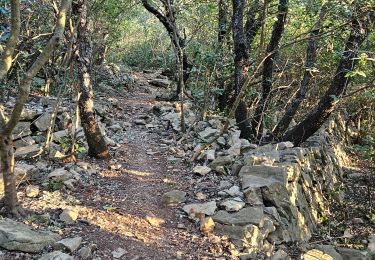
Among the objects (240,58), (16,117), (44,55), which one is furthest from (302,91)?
(16,117)

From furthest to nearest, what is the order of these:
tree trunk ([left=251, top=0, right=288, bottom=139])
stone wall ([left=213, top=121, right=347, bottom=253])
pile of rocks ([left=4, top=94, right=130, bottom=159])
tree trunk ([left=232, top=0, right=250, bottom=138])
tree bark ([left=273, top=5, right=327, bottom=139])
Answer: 1. tree bark ([left=273, top=5, right=327, bottom=139])
2. tree trunk ([left=251, top=0, right=288, bottom=139])
3. tree trunk ([left=232, top=0, right=250, bottom=138])
4. pile of rocks ([left=4, top=94, right=130, bottom=159])
5. stone wall ([left=213, top=121, right=347, bottom=253])

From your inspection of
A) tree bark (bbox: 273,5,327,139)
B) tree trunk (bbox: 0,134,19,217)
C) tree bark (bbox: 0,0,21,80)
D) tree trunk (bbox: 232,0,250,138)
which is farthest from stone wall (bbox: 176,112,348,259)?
tree bark (bbox: 0,0,21,80)

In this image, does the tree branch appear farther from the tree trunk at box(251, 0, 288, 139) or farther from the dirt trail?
the tree trunk at box(251, 0, 288, 139)

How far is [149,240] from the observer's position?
4.31m

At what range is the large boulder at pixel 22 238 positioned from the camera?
11.7 ft

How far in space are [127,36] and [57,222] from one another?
18.4 metres

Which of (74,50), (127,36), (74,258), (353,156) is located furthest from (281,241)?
(127,36)

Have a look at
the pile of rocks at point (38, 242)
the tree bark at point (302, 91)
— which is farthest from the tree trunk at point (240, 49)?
the pile of rocks at point (38, 242)

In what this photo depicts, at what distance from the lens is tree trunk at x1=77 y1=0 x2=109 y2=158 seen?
5.88 m

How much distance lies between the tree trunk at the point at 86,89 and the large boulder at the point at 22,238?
8.46ft

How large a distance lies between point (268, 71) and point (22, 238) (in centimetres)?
558

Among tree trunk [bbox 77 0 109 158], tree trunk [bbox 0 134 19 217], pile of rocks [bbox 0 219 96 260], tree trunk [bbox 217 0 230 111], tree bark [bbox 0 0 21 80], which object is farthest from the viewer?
tree trunk [bbox 217 0 230 111]

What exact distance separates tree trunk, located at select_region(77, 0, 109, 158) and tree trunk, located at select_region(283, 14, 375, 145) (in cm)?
377

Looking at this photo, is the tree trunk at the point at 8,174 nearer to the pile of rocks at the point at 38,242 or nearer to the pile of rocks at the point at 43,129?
the pile of rocks at the point at 38,242
